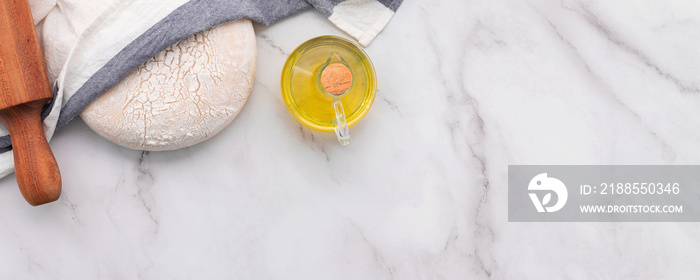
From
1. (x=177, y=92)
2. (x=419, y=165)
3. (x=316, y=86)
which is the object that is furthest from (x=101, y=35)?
(x=419, y=165)

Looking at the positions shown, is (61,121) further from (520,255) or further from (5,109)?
(520,255)

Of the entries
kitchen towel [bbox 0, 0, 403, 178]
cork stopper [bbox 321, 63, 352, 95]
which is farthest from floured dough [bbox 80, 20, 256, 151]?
cork stopper [bbox 321, 63, 352, 95]

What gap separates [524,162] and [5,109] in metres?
0.71

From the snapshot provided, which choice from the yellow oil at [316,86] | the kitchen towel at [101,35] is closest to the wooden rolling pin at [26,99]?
the kitchen towel at [101,35]

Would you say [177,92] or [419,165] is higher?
[177,92]

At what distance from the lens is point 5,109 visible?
0.56 meters

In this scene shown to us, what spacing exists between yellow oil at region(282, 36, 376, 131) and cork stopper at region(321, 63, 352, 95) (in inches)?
1.8

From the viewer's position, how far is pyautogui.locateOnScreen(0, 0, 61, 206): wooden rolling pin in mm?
546

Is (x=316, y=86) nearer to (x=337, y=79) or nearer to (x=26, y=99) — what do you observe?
(x=337, y=79)

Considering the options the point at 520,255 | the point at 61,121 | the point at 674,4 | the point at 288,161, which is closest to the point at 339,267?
the point at 288,161

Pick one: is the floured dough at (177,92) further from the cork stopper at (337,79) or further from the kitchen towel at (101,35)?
the cork stopper at (337,79)

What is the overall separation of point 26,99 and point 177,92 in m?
0.17

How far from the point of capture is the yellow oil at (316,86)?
625 mm

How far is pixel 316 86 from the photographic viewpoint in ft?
2.03
